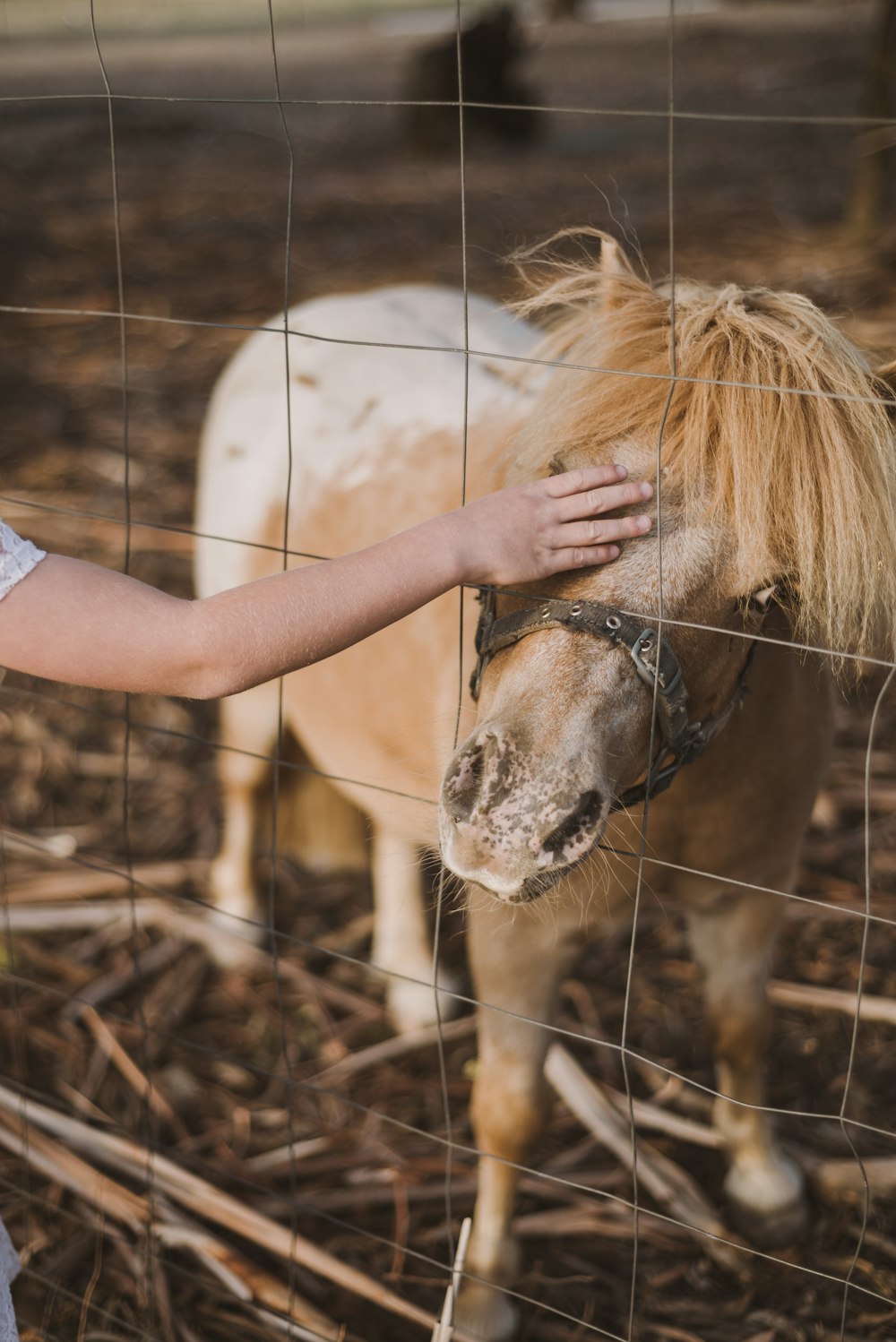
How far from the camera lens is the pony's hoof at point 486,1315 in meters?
2.28

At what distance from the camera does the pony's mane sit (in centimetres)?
158

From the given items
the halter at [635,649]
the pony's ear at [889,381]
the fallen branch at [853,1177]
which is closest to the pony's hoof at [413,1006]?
the fallen branch at [853,1177]

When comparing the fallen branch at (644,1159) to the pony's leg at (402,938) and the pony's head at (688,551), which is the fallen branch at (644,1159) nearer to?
the pony's leg at (402,938)

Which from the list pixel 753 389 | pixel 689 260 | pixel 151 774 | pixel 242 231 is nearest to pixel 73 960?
pixel 151 774

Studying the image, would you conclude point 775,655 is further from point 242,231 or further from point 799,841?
point 242,231

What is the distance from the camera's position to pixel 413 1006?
3.12 meters

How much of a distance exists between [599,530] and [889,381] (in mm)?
521

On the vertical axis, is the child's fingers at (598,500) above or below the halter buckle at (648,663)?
above

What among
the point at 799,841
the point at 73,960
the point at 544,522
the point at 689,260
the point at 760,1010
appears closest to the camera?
the point at 544,522

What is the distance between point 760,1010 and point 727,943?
220 mm

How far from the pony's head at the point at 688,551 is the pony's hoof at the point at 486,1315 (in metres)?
1.26

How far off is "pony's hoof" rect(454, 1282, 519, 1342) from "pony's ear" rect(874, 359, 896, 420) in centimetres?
179

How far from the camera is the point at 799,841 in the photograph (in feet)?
7.56

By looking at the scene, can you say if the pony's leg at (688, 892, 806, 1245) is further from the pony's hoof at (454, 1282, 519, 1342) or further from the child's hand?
the child's hand
